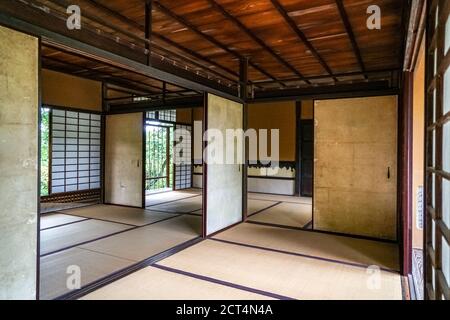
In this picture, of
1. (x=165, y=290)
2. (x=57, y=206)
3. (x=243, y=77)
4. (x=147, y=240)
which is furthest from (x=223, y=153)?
(x=57, y=206)

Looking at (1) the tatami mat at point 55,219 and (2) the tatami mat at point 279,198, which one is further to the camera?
(2) the tatami mat at point 279,198

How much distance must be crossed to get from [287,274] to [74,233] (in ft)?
10.5

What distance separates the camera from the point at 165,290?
8.45ft

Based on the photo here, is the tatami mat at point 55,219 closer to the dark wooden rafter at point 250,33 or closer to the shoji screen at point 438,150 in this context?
the dark wooden rafter at point 250,33

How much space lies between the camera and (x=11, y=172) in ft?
6.42

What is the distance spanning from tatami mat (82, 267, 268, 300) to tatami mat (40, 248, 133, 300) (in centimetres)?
29

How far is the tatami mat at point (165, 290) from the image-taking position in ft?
8.07

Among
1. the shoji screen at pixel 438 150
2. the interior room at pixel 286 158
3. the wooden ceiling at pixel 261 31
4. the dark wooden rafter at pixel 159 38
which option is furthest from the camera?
the interior room at pixel 286 158

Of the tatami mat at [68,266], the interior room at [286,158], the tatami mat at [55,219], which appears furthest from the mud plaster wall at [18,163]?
the interior room at [286,158]

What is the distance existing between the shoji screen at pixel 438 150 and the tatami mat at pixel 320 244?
1.79 meters

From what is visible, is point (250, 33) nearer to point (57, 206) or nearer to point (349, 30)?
point (349, 30)

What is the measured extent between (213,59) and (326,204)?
10.4 feet

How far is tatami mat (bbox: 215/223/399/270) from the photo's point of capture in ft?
11.4
